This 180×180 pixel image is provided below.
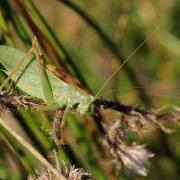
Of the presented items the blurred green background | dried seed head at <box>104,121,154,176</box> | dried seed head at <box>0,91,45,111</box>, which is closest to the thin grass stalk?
the blurred green background

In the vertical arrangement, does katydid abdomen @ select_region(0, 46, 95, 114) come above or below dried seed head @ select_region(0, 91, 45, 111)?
above

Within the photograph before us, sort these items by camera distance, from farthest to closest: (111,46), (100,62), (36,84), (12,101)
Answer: (100,62) → (111,46) → (36,84) → (12,101)

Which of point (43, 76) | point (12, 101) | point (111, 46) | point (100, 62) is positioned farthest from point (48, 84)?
point (100, 62)

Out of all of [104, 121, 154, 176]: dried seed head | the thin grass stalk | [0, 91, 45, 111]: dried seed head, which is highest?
the thin grass stalk

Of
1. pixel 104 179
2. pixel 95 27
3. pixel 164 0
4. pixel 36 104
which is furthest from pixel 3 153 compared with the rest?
pixel 164 0

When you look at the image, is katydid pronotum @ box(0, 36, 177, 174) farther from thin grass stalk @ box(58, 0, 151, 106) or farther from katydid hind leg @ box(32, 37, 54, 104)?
thin grass stalk @ box(58, 0, 151, 106)

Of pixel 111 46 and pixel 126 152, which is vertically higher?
pixel 111 46

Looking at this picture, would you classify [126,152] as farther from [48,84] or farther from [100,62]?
[100,62]

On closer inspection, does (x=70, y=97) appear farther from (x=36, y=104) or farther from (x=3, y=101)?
(x=3, y=101)
